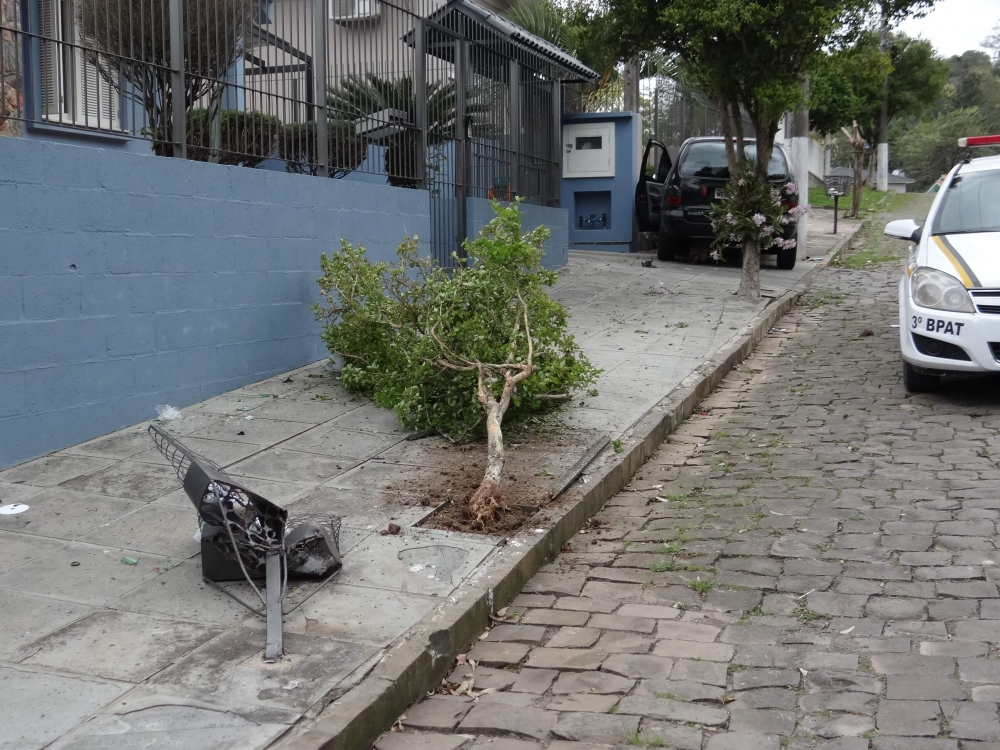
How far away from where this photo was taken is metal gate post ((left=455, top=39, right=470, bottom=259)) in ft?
35.9

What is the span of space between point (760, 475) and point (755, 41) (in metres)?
6.87

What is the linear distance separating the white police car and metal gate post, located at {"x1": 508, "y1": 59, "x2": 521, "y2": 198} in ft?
19.0

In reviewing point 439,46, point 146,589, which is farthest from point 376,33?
point 146,589

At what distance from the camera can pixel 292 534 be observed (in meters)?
4.25

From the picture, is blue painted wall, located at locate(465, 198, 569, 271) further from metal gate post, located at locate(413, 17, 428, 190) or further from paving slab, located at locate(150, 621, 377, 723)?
paving slab, located at locate(150, 621, 377, 723)

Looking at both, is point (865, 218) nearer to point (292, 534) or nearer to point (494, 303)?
point (494, 303)

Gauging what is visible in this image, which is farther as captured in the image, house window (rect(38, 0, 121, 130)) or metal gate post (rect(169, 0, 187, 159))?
metal gate post (rect(169, 0, 187, 159))

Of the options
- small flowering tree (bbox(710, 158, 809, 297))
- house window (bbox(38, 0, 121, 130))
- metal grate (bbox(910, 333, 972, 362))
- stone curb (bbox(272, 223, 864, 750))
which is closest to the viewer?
stone curb (bbox(272, 223, 864, 750))

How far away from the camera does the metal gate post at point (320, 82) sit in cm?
823

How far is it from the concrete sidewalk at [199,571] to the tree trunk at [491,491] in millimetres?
168

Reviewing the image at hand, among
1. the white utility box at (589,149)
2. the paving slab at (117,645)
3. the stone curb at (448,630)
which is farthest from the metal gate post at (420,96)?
the white utility box at (589,149)

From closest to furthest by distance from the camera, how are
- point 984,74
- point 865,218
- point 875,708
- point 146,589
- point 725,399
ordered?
point 875,708 < point 146,589 < point 725,399 < point 865,218 < point 984,74

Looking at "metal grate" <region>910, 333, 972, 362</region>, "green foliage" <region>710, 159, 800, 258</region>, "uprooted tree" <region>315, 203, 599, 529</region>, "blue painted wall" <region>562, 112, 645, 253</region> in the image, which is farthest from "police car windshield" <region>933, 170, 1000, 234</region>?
"blue painted wall" <region>562, 112, 645, 253</region>

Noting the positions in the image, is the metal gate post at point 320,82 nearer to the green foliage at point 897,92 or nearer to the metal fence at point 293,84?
the metal fence at point 293,84
